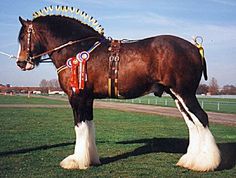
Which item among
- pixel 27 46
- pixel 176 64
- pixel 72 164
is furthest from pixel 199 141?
pixel 27 46

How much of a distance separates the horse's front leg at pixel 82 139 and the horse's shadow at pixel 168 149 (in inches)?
29.1

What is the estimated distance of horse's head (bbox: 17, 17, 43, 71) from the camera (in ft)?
25.0

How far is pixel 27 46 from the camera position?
761 centimetres

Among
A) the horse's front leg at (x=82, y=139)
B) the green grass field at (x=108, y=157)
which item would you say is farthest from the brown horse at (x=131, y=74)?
the green grass field at (x=108, y=157)

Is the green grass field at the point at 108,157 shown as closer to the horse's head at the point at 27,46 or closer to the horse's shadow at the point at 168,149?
the horse's shadow at the point at 168,149

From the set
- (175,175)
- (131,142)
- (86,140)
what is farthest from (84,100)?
(131,142)

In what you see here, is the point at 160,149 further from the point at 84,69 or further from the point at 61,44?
the point at 61,44

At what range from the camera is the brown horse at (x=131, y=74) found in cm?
700

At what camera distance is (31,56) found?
25.1 ft

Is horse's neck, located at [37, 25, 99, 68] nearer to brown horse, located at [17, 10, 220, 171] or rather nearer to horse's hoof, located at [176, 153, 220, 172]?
brown horse, located at [17, 10, 220, 171]

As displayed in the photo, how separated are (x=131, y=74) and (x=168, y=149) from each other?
3462 millimetres

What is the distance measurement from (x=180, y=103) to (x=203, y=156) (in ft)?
3.90

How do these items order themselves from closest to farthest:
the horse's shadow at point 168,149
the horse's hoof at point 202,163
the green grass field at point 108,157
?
1. the green grass field at point 108,157
2. the horse's hoof at point 202,163
3. the horse's shadow at point 168,149

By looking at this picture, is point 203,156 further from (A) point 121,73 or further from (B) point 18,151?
(B) point 18,151
